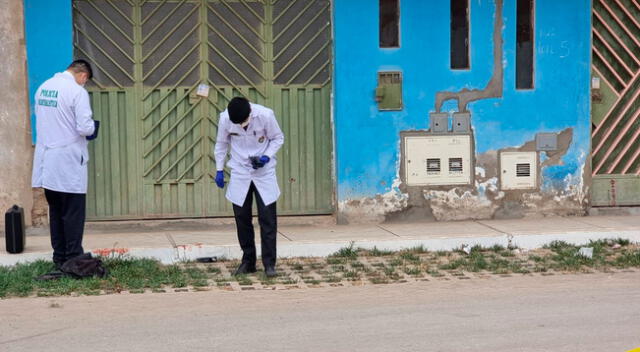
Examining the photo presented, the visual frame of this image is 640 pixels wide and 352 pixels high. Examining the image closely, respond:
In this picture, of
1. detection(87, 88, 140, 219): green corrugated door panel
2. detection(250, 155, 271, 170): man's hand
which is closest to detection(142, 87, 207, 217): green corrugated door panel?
detection(87, 88, 140, 219): green corrugated door panel

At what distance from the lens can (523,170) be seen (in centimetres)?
1179

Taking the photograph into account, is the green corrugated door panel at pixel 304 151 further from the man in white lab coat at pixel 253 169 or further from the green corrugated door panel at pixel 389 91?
the man in white lab coat at pixel 253 169

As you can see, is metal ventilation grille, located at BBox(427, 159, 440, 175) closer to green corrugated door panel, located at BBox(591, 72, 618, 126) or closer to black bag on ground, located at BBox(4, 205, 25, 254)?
green corrugated door panel, located at BBox(591, 72, 618, 126)

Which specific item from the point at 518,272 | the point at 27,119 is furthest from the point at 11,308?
the point at 518,272

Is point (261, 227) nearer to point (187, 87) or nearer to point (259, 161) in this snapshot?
point (259, 161)

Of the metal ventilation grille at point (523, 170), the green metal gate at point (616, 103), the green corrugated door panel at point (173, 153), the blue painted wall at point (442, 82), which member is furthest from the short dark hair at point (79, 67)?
the green metal gate at point (616, 103)

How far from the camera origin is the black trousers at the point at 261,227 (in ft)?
28.5

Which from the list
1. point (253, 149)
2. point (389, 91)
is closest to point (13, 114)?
point (253, 149)

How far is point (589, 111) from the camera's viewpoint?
11875 millimetres

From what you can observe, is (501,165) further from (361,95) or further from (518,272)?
(518,272)

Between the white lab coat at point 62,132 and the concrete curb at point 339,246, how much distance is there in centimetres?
119

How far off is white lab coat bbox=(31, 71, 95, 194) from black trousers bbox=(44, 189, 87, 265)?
0.12 meters

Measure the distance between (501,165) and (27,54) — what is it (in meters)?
5.61

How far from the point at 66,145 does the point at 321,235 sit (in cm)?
324
